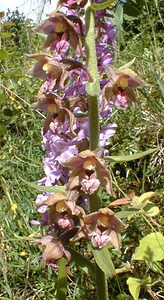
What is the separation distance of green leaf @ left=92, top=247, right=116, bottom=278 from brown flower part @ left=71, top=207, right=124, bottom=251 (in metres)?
0.03

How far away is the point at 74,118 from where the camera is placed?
56.8 inches

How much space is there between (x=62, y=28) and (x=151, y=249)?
724mm

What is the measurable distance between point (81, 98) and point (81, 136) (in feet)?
0.33

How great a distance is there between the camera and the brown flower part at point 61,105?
143 centimetres

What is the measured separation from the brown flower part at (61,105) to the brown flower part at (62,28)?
0.46ft

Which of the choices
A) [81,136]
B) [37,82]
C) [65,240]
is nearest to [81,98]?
[81,136]

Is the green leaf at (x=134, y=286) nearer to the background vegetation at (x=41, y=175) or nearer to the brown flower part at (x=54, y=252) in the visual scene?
the background vegetation at (x=41, y=175)

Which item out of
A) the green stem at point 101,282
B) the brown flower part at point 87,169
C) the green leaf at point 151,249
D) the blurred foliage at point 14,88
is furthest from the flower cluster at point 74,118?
the blurred foliage at point 14,88

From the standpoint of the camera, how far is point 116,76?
4.49ft

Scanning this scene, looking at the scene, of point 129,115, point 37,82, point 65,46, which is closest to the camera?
point 65,46

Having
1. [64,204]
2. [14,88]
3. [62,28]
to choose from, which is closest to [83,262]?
[64,204]

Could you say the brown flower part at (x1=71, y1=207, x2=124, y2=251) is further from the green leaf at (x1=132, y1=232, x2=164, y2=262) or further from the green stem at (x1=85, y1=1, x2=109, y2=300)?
the green leaf at (x1=132, y1=232, x2=164, y2=262)

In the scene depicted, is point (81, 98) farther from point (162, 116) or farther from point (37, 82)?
point (37, 82)

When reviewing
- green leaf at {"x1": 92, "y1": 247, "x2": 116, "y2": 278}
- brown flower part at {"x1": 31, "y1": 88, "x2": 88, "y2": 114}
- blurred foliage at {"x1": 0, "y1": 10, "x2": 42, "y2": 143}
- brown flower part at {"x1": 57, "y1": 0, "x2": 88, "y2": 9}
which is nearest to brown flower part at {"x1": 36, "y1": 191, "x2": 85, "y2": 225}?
green leaf at {"x1": 92, "y1": 247, "x2": 116, "y2": 278}
